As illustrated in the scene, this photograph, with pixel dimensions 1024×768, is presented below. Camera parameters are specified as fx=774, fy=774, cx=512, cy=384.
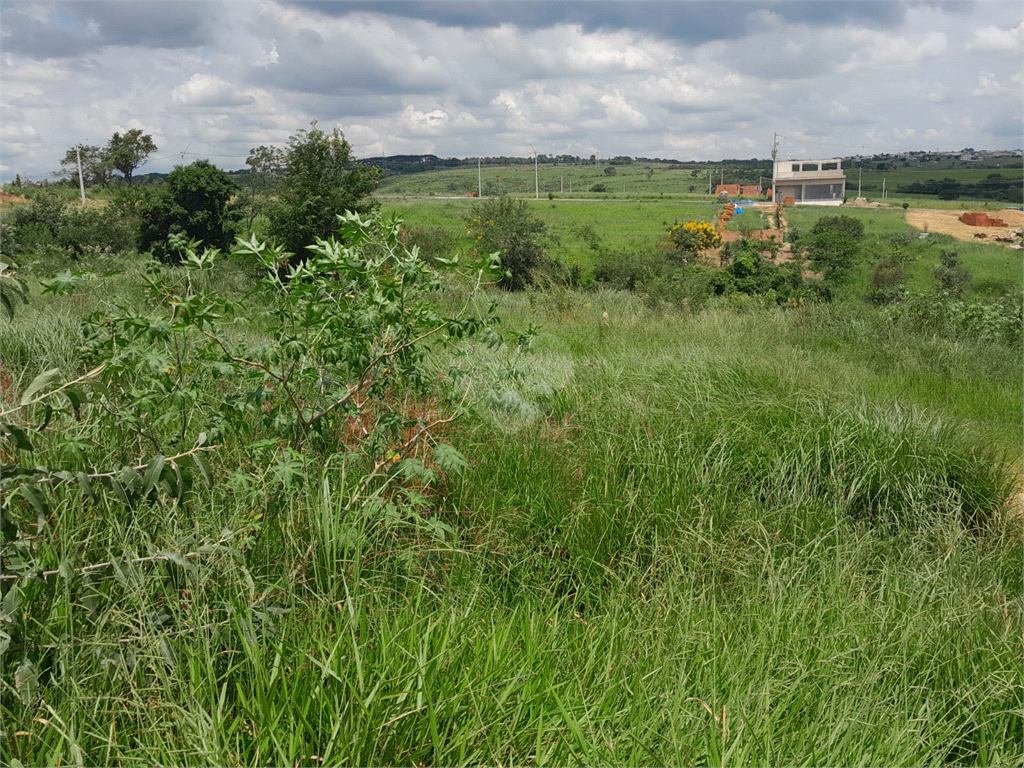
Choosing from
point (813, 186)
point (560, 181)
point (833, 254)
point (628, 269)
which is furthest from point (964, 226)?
point (560, 181)

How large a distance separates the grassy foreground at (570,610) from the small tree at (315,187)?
14.9 metres

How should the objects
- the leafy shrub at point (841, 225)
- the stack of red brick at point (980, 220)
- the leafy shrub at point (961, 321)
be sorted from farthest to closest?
the stack of red brick at point (980, 220) → the leafy shrub at point (841, 225) → the leafy shrub at point (961, 321)

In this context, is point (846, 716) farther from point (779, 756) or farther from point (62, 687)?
point (62, 687)

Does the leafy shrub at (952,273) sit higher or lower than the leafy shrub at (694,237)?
lower

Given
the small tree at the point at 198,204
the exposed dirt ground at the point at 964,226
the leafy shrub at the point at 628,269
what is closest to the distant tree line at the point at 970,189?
the exposed dirt ground at the point at 964,226

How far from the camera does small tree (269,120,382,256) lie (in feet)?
61.1

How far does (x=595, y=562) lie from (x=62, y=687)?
190 cm

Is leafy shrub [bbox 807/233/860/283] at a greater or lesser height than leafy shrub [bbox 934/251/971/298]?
greater

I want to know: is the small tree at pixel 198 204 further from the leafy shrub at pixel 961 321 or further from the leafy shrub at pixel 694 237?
the leafy shrub at pixel 694 237

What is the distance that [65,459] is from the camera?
10.1 ft

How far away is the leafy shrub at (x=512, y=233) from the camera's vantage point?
2495 cm

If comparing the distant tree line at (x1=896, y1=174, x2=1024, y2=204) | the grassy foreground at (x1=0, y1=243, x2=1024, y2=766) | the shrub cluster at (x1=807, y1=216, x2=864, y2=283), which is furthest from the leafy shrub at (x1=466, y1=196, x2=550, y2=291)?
the distant tree line at (x1=896, y1=174, x2=1024, y2=204)

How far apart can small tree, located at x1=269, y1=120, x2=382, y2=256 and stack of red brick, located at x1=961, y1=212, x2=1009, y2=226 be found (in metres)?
65.1

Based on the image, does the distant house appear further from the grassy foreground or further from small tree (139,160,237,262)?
the grassy foreground
